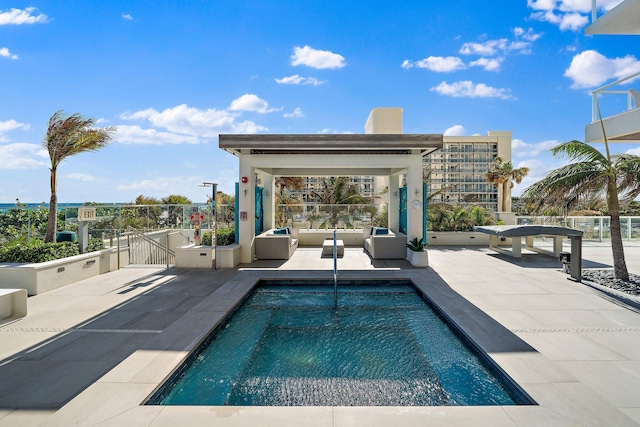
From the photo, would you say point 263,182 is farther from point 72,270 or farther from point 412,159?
point 72,270

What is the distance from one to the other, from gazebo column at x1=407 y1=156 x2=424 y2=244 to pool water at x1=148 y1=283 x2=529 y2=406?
4.22 metres

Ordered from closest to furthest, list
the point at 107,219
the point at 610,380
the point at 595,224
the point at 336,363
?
1. the point at 610,380
2. the point at 336,363
3. the point at 107,219
4. the point at 595,224

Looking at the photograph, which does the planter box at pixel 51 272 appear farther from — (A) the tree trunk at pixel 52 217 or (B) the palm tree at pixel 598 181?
(B) the palm tree at pixel 598 181

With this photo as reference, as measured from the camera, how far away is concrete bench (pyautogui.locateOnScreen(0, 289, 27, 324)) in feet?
16.9

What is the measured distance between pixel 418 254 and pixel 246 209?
204 inches

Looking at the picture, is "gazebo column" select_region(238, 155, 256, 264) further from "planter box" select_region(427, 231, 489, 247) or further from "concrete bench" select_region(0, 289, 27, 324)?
"planter box" select_region(427, 231, 489, 247)

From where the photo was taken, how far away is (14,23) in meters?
8.68

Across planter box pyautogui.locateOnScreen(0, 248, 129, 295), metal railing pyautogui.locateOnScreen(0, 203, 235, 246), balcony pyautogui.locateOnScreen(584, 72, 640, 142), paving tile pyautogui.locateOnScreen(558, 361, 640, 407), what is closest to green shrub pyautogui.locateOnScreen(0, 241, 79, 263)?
planter box pyautogui.locateOnScreen(0, 248, 129, 295)

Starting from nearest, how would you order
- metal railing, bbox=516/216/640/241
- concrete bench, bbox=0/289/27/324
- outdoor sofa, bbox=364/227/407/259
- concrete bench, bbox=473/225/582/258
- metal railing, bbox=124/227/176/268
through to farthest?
concrete bench, bbox=0/289/27/324 < concrete bench, bbox=473/225/582/258 < outdoor sofa, bbox=364/227/407/259 < metal railing, bbox=124/227/176/268 < metal railing, bbox=516/216/640/241

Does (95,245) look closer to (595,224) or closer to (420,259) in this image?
(420,259)

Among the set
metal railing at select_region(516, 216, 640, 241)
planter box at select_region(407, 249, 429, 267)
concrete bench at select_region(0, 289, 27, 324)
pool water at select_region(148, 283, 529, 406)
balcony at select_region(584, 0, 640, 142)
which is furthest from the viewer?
metal railing at select_region(516, 216, 640, 241)

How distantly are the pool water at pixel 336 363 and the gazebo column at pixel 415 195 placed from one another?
4.22 meters

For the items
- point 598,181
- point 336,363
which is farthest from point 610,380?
point 598,181

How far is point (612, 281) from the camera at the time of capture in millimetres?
7418
